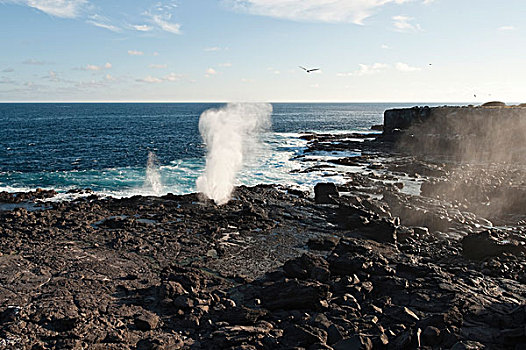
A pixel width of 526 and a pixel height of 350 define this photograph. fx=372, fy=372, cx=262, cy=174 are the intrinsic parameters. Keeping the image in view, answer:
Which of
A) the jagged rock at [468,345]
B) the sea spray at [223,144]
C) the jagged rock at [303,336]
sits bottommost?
the jagged rock at [303,336]

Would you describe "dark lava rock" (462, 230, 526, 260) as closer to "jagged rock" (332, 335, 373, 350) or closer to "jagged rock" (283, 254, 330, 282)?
"jagged rock" (283, 254, 330, 282)

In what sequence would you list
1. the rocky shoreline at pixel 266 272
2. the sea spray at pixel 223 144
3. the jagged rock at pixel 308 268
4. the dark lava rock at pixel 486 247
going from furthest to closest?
1. the sea spray at pixel 223 144
2. the dark lava rock at pixel 486 247
3. the jagged rock at pixel 308 268
4. the rocky shoreline at pixel 266 272

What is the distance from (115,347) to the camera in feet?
40.8

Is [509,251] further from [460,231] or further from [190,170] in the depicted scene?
[190,170]

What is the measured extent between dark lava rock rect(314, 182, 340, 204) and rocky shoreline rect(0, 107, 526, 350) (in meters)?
0.14

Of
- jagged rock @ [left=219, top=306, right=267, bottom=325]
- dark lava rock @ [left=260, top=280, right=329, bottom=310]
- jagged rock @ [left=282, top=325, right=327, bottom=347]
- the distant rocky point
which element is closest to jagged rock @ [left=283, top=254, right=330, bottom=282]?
dark lava rock @ [left=260, top=280, right=329, bottom=310]

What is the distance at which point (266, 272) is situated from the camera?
62.3ft

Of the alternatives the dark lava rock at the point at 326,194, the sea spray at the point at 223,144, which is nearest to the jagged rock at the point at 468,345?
the dark lava rock at the point at 326,194

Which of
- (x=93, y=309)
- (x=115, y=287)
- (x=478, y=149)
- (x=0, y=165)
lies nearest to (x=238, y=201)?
(x=115, y=287)

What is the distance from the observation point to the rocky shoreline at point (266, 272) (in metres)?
12.9

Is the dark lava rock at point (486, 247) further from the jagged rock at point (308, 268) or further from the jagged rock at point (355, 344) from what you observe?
the jagged rock at point (355, 344)

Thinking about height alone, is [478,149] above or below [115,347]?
above

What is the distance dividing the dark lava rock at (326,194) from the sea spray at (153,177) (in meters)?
15.5

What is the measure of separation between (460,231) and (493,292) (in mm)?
9293
